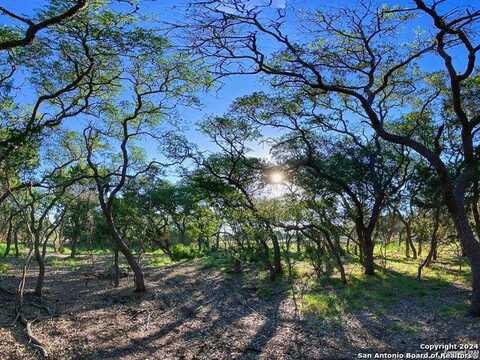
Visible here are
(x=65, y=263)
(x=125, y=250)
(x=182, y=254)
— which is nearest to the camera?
(x=125, y=250)

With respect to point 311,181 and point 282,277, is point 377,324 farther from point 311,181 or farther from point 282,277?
point 311,181

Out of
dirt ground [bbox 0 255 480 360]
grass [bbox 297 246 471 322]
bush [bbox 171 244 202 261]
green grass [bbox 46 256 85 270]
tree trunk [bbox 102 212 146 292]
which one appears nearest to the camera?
dirt ground [bbox 0 255 480 360]

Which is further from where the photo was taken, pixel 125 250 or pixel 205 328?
pixel 125 250

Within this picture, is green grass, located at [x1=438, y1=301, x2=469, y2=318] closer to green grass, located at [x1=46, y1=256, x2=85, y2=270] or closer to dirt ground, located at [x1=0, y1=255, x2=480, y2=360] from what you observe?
dirt ground, located at [x1=0, y1=255, x2=480, y2=360]

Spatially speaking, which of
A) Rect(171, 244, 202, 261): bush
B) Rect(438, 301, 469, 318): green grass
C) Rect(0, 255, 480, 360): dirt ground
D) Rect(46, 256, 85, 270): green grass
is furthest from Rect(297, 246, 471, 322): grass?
Rect(46, 256, 85, 270): green grass

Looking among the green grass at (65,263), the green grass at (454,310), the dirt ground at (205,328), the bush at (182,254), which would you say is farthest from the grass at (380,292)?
the green grass at (65,263)

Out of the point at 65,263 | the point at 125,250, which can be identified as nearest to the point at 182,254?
the point at 65,263

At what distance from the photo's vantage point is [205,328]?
9.73 meters

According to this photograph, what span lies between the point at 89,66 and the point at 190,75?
11.1ft

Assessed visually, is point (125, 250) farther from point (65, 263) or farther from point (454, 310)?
point (65, 263)

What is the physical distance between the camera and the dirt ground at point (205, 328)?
780cm

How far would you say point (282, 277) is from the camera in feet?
58.3

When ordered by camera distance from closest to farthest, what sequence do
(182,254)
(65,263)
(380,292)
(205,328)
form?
(205,328) → (380,292) → (65,263) → (182,254)

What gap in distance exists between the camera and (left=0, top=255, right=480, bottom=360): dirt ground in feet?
25.6
